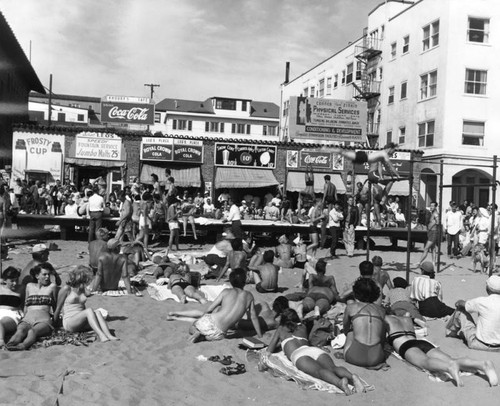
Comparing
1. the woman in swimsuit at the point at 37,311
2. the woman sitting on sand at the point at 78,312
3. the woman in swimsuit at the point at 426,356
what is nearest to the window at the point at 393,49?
the woman in swimsuit at the point at 426,356

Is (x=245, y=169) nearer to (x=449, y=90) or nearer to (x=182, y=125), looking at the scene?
→ (x=449, y=90)

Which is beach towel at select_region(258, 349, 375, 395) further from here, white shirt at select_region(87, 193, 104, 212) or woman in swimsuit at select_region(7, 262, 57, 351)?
white shirt at select_region(87, 193, 104, 212)

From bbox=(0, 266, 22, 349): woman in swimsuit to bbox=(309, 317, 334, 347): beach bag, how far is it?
163 inches

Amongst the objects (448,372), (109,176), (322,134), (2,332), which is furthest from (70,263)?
(322,134)

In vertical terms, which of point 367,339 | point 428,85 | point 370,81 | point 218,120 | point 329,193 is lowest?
point 367,339

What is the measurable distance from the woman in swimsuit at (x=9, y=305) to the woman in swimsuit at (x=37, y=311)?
11 centimetres

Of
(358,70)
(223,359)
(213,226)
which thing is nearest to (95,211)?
(213,226)

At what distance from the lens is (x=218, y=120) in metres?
77.3

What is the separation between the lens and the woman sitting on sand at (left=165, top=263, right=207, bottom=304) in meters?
10.8

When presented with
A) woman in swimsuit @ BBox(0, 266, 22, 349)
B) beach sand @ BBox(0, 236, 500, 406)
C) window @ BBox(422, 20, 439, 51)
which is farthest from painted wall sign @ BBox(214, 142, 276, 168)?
woman in swimsuit @ BBox(0, 266, 22, 349)

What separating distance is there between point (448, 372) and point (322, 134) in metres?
26.4

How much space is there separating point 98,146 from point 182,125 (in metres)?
48.3

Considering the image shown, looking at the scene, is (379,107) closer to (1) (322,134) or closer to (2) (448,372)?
(1) (322,134)

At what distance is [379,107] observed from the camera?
37.8 meters
